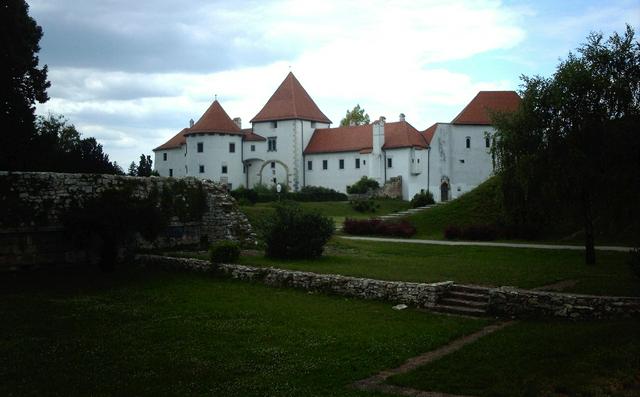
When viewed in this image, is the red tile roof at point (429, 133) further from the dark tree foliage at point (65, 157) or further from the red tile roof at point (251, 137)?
the dark tree foliage at point (65, 157)

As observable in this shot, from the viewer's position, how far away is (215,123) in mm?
67688

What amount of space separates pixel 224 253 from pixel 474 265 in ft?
26.8

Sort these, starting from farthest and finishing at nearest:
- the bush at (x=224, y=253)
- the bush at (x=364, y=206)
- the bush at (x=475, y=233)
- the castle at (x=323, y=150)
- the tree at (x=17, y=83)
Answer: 1. the castle at (x=323, y=150)
2. the bush at (x=364, y=206)
3. the bush at (x=475, y=233)
4. the tree at (x=17, y=83)
5. the bush at (x=224, y=253)

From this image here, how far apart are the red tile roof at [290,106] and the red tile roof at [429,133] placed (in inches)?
530

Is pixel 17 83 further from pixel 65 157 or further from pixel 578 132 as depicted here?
pixel 578 132

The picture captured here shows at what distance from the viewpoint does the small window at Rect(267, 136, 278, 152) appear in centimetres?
7044

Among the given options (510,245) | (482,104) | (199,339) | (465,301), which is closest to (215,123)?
(482,104)

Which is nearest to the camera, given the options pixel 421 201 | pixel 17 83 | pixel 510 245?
pixel 510 245

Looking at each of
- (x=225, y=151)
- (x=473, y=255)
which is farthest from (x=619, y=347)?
(x=225, y=151)

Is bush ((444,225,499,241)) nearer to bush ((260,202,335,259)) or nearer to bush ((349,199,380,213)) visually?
bush ((260,202,335,259))

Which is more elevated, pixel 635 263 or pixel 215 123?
pixel 215 123

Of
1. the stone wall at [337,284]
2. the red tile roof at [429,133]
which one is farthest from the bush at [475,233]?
the red tile roof at [429,133]

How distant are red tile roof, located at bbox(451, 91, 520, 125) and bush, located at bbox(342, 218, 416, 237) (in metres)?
28.4

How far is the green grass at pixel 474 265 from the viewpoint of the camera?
1580cm
